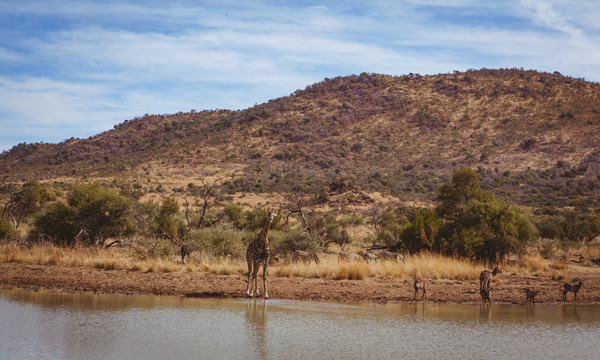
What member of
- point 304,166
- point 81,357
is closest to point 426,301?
point 81,357

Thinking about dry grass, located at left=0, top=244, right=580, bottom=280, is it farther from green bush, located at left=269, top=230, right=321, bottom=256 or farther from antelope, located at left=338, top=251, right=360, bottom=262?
green bush, located at left=269, top=230, right=321, bottom=256

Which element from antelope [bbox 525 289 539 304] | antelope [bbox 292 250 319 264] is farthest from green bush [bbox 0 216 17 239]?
antelope [bbox 525 289 539 304]

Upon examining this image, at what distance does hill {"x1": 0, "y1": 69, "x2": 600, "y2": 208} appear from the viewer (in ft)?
203

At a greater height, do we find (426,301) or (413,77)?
(413,77)

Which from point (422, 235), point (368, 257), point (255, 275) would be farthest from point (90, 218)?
point (422, 235)

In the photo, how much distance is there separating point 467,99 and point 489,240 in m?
68.3

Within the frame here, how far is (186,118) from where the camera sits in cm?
9500

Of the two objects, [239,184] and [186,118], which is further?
[186,118]

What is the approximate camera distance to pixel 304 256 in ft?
62.9

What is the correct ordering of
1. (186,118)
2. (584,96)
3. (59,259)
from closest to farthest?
1. (59,259)
2. (584,96)
3. (186,118)

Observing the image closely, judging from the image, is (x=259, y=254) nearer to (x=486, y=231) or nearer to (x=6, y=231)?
(x=486, y=231)

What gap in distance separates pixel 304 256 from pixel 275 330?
8711mm

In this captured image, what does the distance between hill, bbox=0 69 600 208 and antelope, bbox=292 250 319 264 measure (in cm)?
3295

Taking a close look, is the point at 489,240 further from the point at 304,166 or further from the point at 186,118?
the point at 186,118
